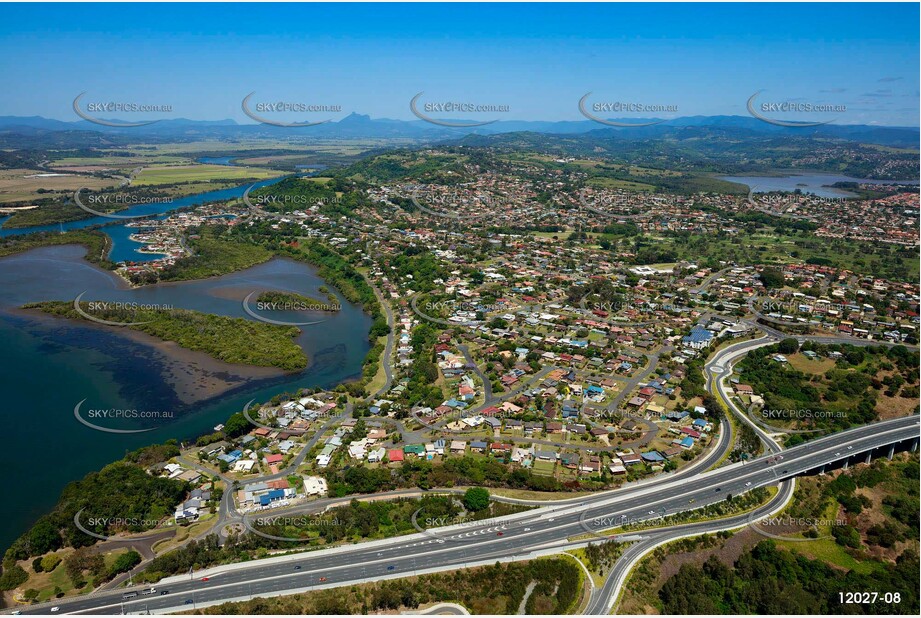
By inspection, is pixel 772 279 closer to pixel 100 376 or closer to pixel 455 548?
pixel 455 548

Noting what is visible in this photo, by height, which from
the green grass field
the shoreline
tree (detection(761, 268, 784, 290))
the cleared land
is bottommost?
the shoreline

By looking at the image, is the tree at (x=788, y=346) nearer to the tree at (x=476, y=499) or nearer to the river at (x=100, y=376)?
the tree at (x=476, y=499)

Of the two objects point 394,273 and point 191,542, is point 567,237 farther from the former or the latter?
point 191,542

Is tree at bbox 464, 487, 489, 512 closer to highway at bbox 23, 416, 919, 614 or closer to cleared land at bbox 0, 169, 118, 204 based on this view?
highway at bbox 23, 416, 919, 614

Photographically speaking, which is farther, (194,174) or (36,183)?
(194,174)

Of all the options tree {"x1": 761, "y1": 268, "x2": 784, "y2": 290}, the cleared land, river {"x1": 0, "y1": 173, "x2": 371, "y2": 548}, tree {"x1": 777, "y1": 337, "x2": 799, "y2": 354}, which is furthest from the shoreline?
the cleared land


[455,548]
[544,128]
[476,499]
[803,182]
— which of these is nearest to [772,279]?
[476,499]
